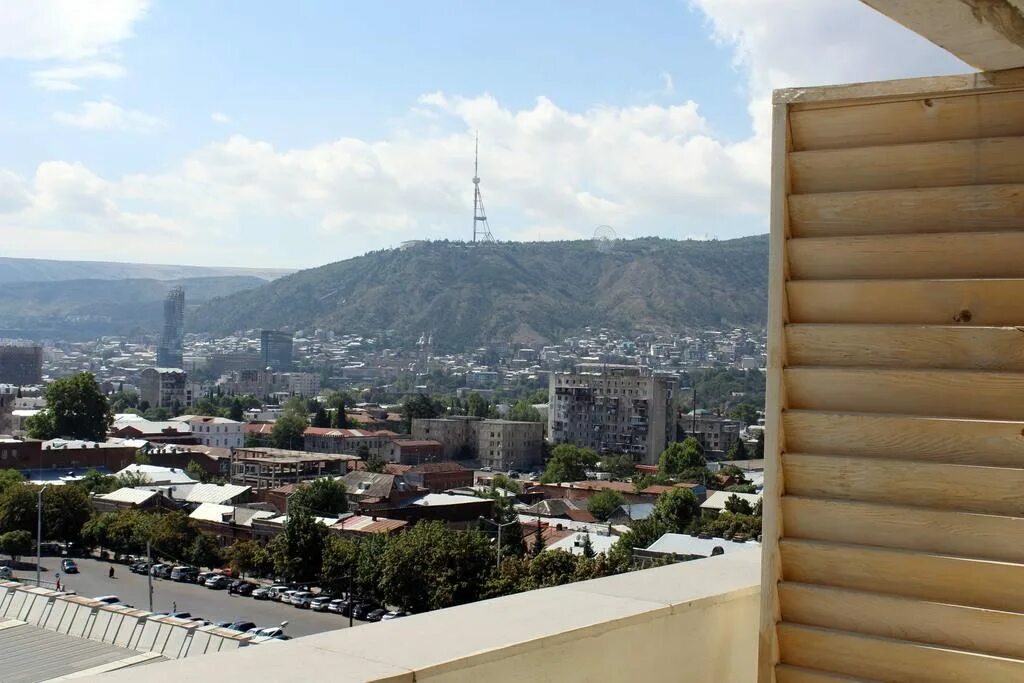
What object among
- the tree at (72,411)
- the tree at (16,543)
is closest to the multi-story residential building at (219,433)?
the tree at (72,411)

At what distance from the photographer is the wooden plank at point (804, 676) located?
154 centimetres

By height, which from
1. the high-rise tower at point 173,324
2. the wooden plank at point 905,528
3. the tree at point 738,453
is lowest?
the tree at point 738,453

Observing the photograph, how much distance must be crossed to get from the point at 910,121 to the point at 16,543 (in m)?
26.0

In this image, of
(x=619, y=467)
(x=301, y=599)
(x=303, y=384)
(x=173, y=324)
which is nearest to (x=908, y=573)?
(x=301, y=599)

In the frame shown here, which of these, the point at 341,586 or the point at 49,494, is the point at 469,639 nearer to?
the point at 341,586

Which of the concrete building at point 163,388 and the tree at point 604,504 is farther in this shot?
the concrete building at point 163,388

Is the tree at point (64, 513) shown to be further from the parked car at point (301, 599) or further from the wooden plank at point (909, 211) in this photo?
the wooden plank at point (909, 211)

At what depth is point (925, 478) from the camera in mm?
1493

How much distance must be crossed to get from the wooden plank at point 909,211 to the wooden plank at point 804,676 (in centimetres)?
59

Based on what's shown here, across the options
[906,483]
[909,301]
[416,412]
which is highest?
[909,301]

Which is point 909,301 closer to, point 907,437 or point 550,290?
point 907,437

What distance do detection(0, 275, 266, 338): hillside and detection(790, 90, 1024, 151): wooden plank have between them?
565ft

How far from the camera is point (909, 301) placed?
1.54 metres

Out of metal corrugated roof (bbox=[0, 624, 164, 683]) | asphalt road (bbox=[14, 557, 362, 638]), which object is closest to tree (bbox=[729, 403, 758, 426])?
asphalt road (bbox=[14, 557, 362, 638])
